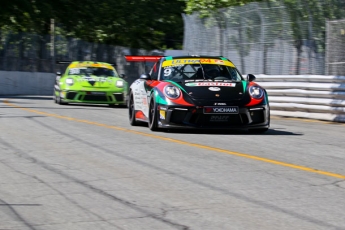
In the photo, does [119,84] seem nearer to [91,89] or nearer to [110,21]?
[91,89]

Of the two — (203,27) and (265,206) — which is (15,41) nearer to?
(203,27)

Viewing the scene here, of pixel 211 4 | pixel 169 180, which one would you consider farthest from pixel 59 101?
pixel 169 180

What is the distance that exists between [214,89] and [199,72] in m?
0.92

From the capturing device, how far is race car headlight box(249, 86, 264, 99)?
41.2ft

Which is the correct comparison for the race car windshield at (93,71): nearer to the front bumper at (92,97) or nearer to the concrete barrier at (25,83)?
the front bumper at (92,97)

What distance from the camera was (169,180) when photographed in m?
7.56

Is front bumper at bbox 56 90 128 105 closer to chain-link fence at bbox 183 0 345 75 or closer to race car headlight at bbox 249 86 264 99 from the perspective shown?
chain-link fence at bbox 183 0 345 75

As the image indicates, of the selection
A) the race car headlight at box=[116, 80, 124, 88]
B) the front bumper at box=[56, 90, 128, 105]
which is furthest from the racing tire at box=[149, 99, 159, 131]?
the race car headlight at box=[116, 80, 124, 88]

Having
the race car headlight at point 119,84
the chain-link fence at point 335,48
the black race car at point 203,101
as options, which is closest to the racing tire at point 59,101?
the race car headlight at point 119,84

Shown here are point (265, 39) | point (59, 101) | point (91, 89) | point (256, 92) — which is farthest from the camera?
point (59, 101)

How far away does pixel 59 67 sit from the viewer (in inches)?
1435

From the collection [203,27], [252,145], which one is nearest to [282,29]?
[203,27]

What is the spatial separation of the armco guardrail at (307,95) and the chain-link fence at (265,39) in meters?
0.39

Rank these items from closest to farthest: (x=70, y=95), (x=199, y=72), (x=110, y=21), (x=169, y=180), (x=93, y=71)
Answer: (x=169, y=180) → (x=199, y=72) → (x=70, y=95) → (x=93, y=71) → (x=110, y=21)
